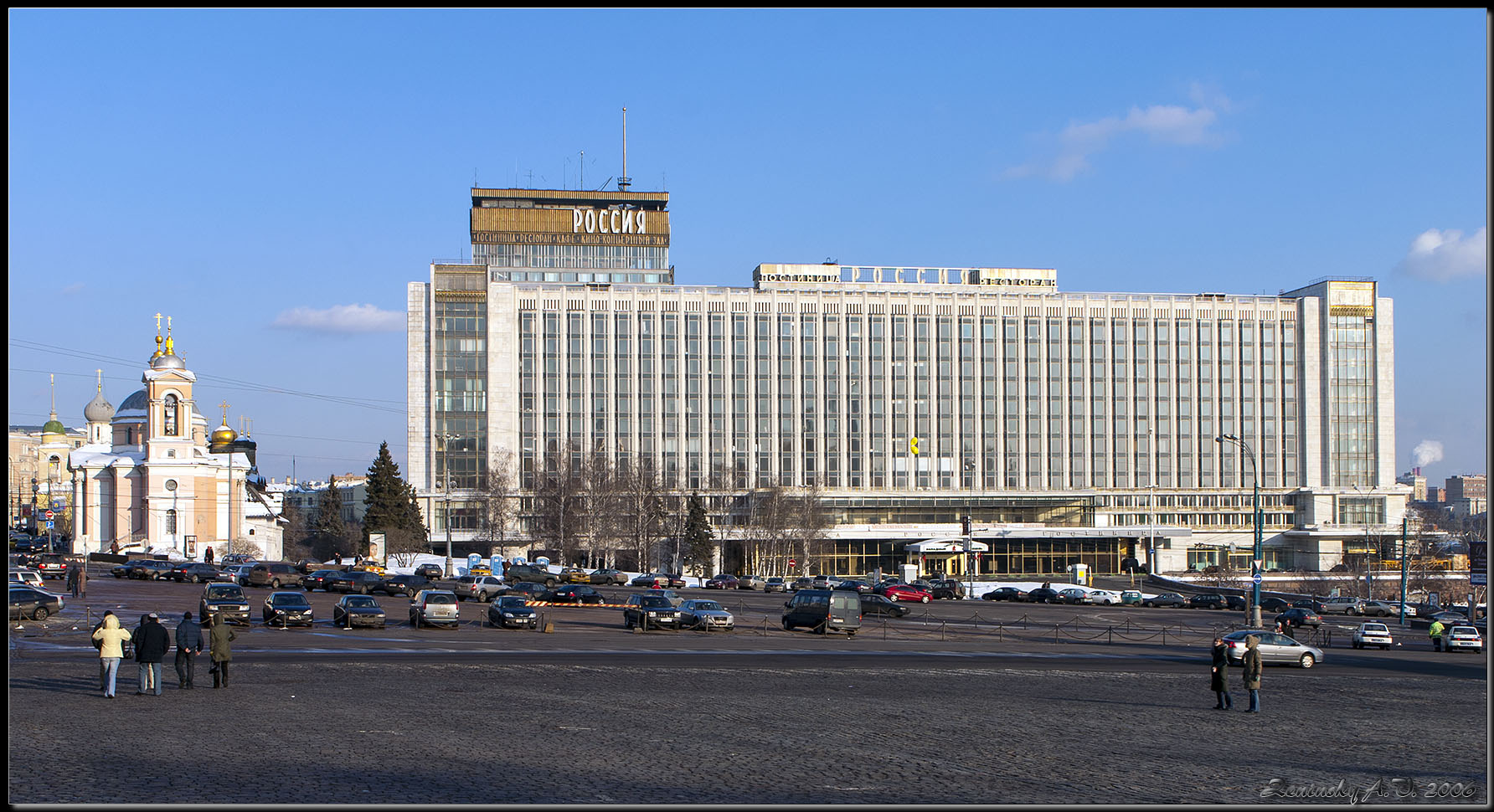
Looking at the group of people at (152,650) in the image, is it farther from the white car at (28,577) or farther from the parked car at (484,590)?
the white car at (28,577)

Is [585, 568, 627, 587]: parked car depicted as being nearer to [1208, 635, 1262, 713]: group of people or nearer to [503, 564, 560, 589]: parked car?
[503, 564, 560, 589]: parked car

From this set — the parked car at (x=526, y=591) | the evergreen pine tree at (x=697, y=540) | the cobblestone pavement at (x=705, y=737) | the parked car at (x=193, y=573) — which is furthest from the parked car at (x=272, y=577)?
the evergreen pine tree at (x=697, y=540)

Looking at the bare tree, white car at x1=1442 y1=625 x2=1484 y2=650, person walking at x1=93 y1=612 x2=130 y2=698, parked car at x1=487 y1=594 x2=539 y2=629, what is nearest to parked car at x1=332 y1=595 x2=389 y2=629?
parked car at x1=487 y1=594 x2=539 y2=629

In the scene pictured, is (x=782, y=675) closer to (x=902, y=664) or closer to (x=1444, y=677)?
(x=902, y=664)

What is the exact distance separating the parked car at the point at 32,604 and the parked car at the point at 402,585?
65.2ft

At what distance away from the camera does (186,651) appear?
2561 centimetres

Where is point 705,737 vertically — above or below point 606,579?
above

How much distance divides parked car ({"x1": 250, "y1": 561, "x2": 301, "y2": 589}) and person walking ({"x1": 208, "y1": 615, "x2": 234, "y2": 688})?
46008 millimetres

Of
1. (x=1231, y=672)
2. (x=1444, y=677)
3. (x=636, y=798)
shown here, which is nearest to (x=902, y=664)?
(x=1231, y=672)

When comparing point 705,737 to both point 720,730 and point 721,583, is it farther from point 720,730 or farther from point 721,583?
point 721,583

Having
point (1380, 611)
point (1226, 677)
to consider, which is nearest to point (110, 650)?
point (1226, 677)

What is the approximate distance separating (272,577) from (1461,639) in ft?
197

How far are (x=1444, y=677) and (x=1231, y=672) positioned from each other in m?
8.03

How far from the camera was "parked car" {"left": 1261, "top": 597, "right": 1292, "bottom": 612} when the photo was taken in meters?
73.0
